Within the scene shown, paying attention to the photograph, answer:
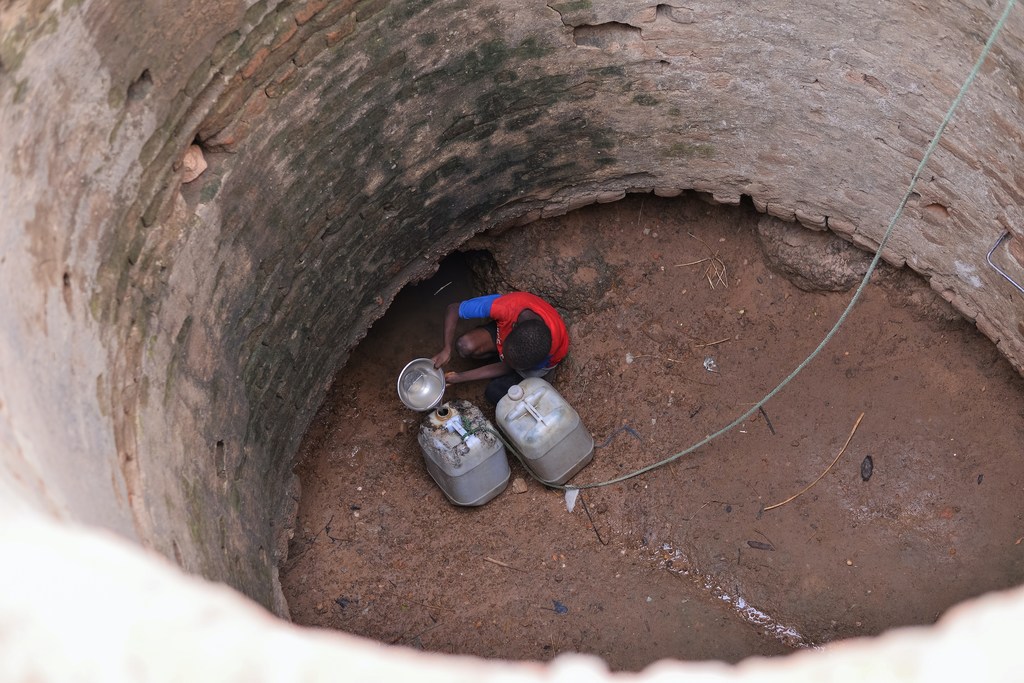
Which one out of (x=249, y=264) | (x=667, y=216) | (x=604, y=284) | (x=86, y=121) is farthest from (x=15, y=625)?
(x=667, y=216)

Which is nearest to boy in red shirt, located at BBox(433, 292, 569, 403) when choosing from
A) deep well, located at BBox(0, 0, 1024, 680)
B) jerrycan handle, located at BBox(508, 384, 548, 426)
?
jerrycan handle, located at BBox(508, 384, 548, 426)

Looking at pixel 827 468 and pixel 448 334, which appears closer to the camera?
pixel 827 468

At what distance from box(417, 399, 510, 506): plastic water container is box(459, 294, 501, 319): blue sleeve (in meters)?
0.52

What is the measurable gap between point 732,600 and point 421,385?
1.97 metres

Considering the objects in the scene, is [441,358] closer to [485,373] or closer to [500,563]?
[485,373]

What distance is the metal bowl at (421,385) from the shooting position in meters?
4.58

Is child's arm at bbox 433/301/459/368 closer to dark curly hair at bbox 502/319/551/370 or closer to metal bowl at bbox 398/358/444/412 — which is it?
metal bowl at bbox 398/358/444/412

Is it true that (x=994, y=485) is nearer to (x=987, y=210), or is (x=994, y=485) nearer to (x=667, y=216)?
(x=987, y=210)

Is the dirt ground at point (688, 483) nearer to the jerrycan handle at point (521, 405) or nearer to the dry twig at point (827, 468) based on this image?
the dry twig at point (827, 468)

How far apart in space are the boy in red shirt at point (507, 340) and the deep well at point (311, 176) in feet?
1.46

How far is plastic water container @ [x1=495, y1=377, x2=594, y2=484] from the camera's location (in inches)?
175

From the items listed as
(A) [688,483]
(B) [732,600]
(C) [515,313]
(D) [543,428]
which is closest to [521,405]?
(D) [543,428]

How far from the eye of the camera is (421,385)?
183 inches

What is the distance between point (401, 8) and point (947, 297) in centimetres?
311
